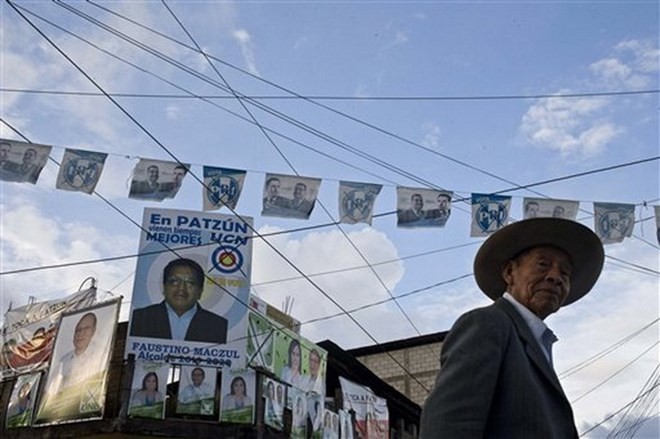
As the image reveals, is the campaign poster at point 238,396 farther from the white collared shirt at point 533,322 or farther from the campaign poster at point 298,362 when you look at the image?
the white collared shirt at point 533,322

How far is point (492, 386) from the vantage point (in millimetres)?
2117

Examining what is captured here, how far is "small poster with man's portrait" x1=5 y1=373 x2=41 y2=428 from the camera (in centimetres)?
1306

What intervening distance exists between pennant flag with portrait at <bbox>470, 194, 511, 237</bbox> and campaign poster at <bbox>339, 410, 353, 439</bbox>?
579 cm

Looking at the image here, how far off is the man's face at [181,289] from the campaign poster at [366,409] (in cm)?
367

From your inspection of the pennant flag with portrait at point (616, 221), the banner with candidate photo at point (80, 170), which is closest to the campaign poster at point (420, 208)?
the pennant flag with portrait at point (616, 221)

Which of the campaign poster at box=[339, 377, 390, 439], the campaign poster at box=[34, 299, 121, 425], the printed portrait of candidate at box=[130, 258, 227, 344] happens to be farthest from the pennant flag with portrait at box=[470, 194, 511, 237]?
the campaign poster at box=[34, 299, 121, 425]

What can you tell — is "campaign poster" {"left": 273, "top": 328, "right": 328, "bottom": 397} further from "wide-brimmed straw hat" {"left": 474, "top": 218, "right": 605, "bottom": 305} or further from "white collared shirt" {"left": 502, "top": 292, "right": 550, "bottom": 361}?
"white collared shirt" {"left": 502, "top": 292, "right": 550, "bottom": 361}

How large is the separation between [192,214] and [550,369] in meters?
12.4

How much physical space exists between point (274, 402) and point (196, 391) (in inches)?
56.0

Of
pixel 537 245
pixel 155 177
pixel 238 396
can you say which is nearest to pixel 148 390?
pixel 238 396

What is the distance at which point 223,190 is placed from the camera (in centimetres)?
1039

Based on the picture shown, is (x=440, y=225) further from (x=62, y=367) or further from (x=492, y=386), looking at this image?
(x=492, y=386)

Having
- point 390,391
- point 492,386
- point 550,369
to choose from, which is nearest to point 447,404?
point 492,386

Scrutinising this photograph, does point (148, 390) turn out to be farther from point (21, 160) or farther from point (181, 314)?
point (21, 160)
